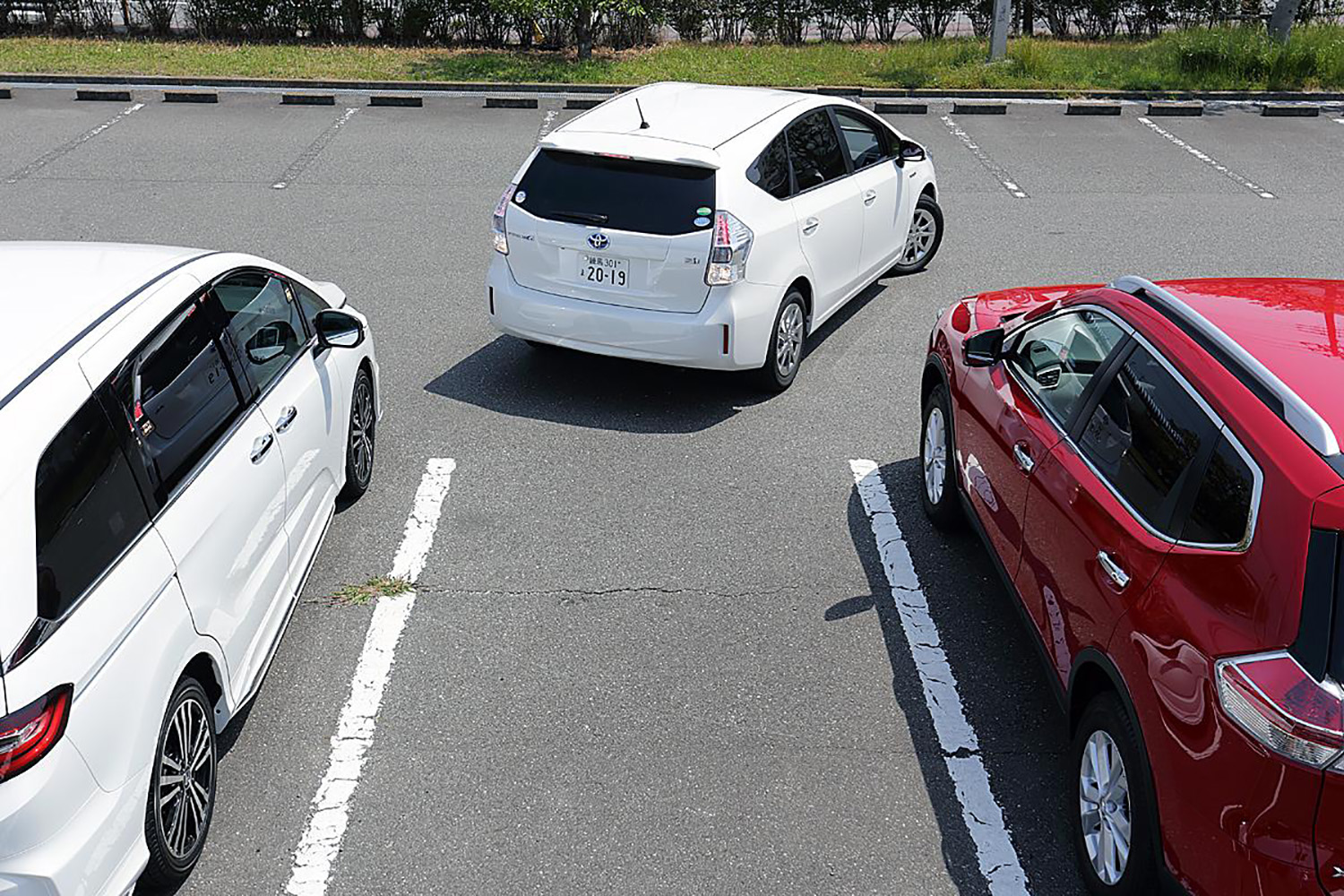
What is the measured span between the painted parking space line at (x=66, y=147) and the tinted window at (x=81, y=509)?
1007cm

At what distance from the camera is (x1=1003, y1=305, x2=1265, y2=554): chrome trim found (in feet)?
11.3

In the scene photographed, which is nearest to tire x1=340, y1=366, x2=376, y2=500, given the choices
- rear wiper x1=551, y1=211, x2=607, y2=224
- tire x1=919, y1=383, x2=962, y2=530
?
rear wiper x1=551, y1=211, x2=607, y2=224

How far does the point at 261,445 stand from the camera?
490 cm

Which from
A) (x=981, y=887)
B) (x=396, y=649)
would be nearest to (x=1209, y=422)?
(x=981, y=887)

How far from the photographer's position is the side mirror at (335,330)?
19.3 feet

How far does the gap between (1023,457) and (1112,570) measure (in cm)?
98

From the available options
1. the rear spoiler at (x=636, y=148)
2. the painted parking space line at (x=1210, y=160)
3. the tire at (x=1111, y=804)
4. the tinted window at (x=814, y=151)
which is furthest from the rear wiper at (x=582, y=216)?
the painted parking space line at (x=1210, y=160)

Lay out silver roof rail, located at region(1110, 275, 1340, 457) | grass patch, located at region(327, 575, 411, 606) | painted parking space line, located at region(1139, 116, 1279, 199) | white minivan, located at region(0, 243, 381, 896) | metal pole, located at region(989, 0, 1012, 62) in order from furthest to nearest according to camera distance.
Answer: metal pole, located at region(989, 0, 1012, 62) → painted parking space line, located at region(1139, 116, 1279, 199) → grass patch, located at region(327, 575, 411, 606) → silver roof rail, located at region(1110, 275, 1340, 457) → white minivan, located at region(0, 243, 381, 896)

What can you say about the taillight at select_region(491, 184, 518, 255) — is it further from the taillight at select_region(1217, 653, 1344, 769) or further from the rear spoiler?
the taillight at select_region(1217, 653, 1344, 769)

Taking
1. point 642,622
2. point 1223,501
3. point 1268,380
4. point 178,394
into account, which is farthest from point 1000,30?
point 178,394

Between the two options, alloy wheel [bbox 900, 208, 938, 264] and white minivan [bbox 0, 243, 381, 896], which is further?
alloy wheel [bbox 900, 208, 938, 264]

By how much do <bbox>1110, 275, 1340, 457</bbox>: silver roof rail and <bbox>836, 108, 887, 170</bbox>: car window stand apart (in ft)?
14.6

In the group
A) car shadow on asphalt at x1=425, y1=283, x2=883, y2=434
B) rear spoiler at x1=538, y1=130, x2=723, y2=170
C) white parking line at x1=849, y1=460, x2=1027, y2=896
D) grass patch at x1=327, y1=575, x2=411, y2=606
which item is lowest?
white parking line at x1=849, y1=460, x2=1027, y2=896

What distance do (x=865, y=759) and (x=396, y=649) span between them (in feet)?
6.65
